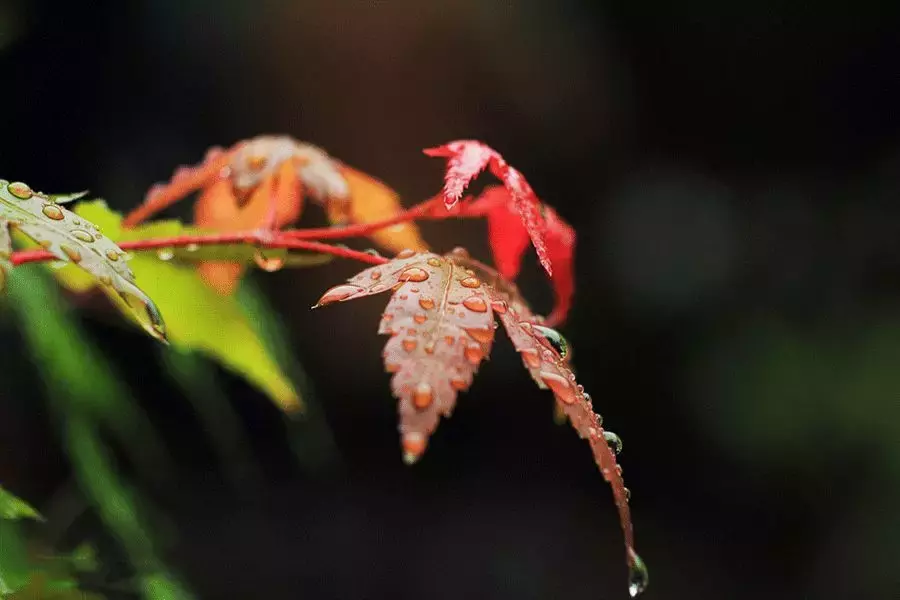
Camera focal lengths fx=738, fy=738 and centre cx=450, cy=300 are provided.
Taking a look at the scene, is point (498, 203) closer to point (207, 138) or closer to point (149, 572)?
point (149, 572)

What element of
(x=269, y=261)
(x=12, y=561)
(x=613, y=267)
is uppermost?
(x=269, y=261)

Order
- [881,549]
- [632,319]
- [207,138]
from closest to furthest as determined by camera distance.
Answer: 1. [881,549]
2. [207,138]
3. [632,319]

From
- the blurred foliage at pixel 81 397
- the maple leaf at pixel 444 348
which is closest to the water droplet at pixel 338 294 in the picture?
the maple leaf at pixel 444 348

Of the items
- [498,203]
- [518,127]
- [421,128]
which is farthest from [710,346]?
[498,203]

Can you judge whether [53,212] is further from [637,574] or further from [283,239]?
[637,574]

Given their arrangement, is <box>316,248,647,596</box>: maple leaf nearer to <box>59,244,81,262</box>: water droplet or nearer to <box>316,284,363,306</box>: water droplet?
<box>316,284,363,306</box>: water droplet

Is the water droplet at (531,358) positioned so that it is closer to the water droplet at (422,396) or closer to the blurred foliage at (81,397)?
the water droplet at (422,396)

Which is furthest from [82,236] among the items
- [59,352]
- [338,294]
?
[59,352]
